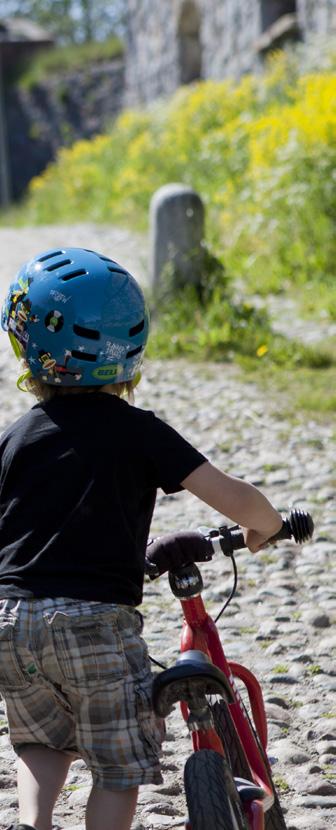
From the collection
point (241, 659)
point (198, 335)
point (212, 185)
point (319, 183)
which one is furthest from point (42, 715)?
point (212, 185)

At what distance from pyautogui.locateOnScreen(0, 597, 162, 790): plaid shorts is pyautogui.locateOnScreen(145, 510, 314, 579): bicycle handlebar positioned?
0.13 metres

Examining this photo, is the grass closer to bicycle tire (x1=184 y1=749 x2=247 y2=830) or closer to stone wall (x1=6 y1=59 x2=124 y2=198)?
bicycle tire (x1=184 y1=749 x2=247 y2=830)

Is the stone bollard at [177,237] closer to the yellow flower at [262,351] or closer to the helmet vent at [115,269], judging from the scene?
the yellow flower at [262,351]

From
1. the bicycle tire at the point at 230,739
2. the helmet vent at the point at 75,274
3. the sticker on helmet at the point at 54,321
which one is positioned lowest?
the bicycle tire at the point at 230,739

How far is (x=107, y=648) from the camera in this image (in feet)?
6.90

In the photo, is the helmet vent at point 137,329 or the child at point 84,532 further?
the helmet vent at point 137,329

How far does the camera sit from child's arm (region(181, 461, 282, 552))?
2.15 meters

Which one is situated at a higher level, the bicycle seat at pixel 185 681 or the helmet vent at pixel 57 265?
the helmet vent at pixel 57 265

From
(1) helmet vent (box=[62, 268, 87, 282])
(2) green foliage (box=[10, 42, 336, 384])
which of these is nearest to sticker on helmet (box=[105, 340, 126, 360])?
(1) helmet vent (box=[62, 268, 87, 282])

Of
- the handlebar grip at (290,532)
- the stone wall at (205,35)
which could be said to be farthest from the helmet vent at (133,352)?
the stone wall at (205,35)

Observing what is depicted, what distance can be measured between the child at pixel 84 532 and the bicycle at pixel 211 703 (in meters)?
0.06

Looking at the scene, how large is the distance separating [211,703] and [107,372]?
675 millimetres

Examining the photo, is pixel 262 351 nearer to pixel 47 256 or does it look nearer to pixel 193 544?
pixel 47 256

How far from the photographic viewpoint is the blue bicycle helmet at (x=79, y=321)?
2217 mm
